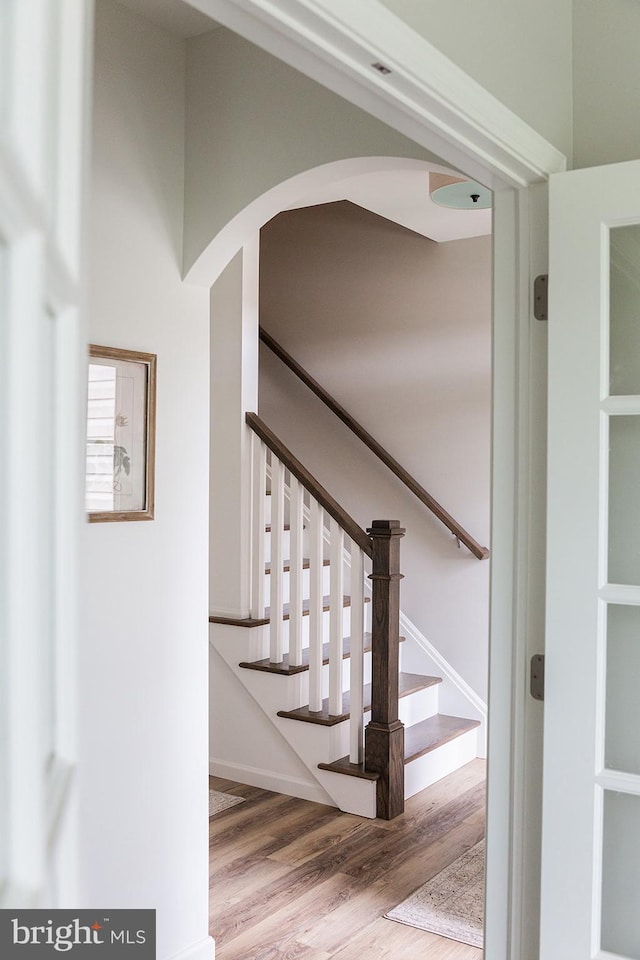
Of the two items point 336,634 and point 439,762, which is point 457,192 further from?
point 439,762

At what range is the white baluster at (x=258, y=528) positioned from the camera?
12.7 feet

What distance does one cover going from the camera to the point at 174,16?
7.82ft

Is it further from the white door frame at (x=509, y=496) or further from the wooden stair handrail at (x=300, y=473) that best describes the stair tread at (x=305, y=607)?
the white door frame at (x=509, y=496)

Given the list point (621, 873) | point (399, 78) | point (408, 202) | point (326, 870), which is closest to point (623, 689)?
point (621, 873)

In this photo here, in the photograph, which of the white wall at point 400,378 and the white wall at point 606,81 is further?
the white wall at point 400,378

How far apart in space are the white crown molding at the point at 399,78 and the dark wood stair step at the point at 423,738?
103 inches

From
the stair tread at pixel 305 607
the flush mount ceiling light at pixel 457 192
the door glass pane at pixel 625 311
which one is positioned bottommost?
the stair tread at pixel 305 607

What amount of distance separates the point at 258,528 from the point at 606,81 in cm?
249

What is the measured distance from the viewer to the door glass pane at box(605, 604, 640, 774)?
1.71 meters

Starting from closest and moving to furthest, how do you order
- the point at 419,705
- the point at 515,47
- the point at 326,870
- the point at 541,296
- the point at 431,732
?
1. the point at 515,47
2. the point at 541,296
3. the point at 326,870
4. the point at 431,732
5. the point at 419,705

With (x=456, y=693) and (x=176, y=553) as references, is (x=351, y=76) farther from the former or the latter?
(x=456, y=693)

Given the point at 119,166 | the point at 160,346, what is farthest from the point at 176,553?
the point at 119,166

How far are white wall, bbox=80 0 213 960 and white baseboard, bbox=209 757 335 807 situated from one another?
124 cm

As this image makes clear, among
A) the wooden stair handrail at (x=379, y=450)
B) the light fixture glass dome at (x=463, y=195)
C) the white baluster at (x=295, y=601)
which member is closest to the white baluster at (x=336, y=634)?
the white baluster at (x=295, y=601)
